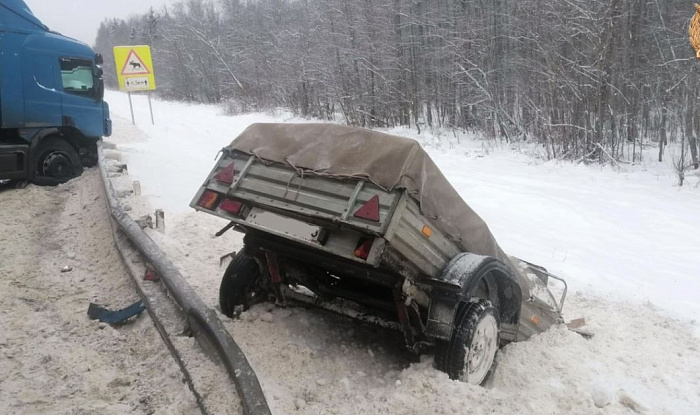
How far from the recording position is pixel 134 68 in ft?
71.1

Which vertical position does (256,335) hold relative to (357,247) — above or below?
below

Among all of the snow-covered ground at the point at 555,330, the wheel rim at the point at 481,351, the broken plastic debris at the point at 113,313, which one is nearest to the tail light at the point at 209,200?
the snow-covered ground at the point at 555,330

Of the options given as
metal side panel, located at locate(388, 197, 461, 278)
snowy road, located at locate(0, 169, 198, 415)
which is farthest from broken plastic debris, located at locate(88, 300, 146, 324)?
metal side panel, located at locate(388, 197, 461, 278)

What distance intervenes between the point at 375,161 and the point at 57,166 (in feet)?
35.9

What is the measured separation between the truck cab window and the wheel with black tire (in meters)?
9.80

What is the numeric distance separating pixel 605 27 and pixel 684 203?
6478mm

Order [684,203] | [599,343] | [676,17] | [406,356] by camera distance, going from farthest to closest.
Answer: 1. [676,17]
2. [684,203]
3. [599,343]
4. [406,356]

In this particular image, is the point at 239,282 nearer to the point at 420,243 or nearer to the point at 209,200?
the point at 209,200

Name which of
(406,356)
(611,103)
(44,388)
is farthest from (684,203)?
(44,388)

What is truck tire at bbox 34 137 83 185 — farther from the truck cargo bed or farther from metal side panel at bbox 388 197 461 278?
metal side panel at bbox 388 197 461 278

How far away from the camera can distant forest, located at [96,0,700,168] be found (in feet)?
→ 47.1

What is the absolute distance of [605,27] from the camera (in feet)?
46.6

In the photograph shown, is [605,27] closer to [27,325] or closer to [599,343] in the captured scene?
[599,343]

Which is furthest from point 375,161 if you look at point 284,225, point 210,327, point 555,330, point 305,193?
point 555,330
